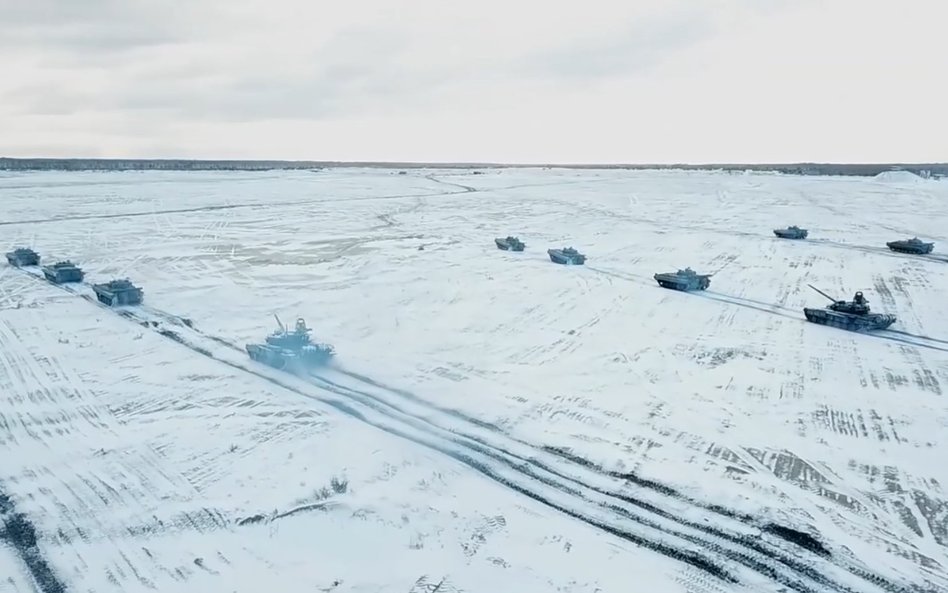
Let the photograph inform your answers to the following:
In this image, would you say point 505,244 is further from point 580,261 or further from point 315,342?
point 315,342

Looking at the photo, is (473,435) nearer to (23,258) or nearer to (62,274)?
(62,274)

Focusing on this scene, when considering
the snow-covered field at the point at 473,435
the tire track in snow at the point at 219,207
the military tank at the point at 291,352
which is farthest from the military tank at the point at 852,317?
the tire track in snow at the point at 219,207

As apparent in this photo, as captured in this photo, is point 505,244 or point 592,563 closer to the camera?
point 592,563

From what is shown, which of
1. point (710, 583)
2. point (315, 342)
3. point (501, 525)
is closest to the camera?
point (710, 583)

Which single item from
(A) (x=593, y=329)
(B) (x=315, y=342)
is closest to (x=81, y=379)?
(B) (x=315, y=342)

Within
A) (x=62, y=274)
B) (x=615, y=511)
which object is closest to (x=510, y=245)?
(x=62, y=274)

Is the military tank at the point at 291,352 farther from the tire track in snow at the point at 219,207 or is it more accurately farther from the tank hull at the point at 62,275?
the tire track in snow at the point at 219,207

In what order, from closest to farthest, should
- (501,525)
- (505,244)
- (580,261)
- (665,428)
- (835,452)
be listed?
(501,525), (835,452), (665,428), (580,261), (505,244)
